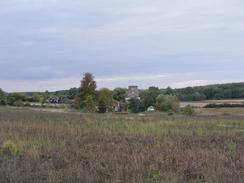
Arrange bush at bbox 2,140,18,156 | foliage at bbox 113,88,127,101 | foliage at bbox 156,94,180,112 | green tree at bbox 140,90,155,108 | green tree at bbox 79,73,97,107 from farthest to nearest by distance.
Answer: foliage at bbox 113,88,127,101 < green tree at bbox 140,90,155,108 < foliage at bbox 156,94,180,112 < green tree at bbox 79,73,97,107 < bush at bbox 2,140,18,156

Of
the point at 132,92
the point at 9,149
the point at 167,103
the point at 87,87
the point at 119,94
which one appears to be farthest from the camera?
the point at 119,94

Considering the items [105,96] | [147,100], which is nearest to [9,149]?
[105,96]

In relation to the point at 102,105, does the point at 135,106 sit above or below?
below

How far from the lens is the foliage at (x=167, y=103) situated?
10016cm

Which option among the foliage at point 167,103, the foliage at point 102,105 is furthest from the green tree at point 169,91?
the foliage at point 102,105

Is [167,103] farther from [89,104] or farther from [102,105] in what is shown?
[89,104]

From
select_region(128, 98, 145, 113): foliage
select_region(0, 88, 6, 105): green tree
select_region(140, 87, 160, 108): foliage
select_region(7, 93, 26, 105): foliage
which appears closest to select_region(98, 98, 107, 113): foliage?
select_region(128, 98, 145, 113): foliage

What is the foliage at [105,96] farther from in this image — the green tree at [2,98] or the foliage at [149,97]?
the green tree at [2,98]

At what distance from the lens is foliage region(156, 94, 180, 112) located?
100 m

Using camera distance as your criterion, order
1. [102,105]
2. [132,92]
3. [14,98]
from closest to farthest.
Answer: [102,105] → [14,98] → [132,92]

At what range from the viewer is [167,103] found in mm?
102125

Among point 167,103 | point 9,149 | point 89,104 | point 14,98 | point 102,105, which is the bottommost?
point 9,149

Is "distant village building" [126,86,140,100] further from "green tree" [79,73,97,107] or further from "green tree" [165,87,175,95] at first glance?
"green tree" [79,73,97,107]

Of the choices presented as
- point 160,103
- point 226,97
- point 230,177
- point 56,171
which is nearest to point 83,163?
point 56,171
